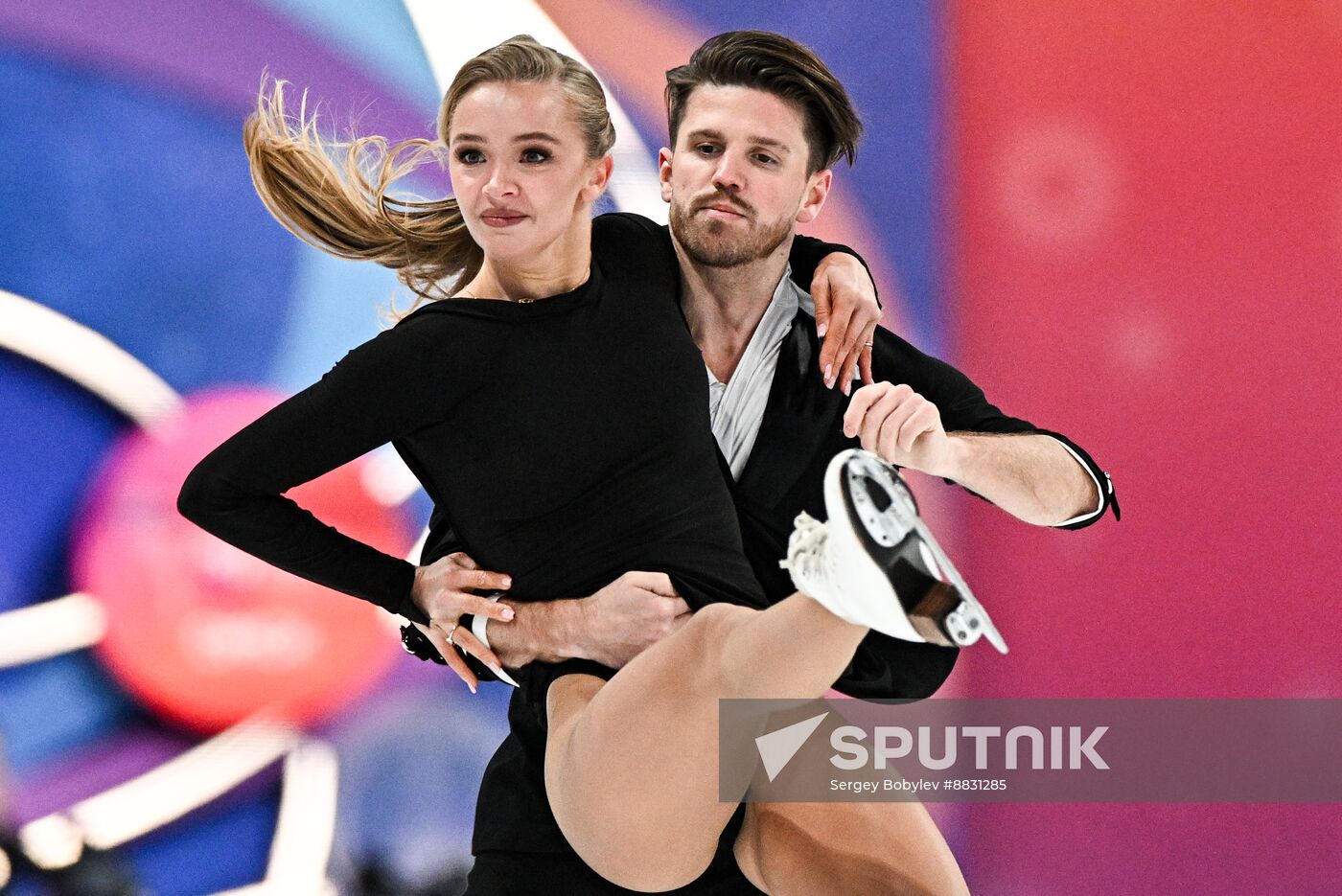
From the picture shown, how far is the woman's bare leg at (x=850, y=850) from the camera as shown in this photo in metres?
2.05

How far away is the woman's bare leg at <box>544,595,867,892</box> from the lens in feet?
5.44

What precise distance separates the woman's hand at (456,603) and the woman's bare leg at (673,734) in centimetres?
28

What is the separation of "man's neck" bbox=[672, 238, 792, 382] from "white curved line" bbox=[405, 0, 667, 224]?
0.79 metres

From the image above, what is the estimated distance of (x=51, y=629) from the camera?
10.6 feet

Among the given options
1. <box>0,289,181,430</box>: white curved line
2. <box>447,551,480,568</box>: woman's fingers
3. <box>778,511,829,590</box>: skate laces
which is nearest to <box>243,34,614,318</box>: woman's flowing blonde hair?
<box>447,551,480,568</box>: woman's fingers

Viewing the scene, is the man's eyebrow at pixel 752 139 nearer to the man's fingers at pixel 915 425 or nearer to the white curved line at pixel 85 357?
the man's fingers at pixel 915 425

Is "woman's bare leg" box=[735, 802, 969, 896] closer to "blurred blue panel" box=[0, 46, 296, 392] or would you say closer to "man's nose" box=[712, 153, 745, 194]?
"man's nose" box=[712, 153, 745, 194]

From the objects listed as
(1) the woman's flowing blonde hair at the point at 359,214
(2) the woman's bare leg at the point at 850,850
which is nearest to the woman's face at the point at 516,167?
(1) the woman's flowing blonde hair at the point at 359,214

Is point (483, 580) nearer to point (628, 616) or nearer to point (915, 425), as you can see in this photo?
point (628, 616)

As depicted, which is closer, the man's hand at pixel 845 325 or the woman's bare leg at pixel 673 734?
the woman's bare leg at pixel 673 734

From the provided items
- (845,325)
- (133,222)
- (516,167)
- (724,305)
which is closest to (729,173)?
(724,305)

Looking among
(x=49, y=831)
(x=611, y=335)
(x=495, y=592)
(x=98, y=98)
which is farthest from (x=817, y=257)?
(x=49, y=831)

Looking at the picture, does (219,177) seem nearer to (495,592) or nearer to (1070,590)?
(495,592)

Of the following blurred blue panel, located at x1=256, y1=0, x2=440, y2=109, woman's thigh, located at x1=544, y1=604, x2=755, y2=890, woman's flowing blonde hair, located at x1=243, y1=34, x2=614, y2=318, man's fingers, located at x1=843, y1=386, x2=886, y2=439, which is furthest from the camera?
blurred blue panel, located at x1=256, y1=0, x2=440, y2=109
